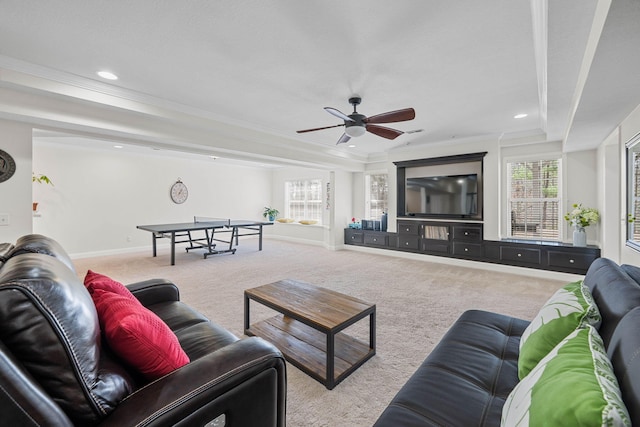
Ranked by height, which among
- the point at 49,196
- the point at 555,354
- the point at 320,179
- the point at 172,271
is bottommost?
the point at 172,271

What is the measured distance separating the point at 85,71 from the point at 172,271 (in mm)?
3227

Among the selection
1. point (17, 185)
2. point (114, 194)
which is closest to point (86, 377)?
point (17, 185)

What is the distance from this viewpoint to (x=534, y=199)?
4828 millimetres

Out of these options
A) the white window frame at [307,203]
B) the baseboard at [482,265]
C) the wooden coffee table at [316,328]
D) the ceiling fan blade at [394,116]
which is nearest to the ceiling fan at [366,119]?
the ceiling fan blade at [394,116]

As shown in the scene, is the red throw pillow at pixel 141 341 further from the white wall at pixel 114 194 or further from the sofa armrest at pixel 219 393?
the white wall at pixel 114 194

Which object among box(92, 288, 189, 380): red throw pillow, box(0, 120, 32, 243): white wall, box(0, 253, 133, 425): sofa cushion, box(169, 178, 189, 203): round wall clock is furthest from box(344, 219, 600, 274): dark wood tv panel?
box(0, 120, 32, 243): white wall

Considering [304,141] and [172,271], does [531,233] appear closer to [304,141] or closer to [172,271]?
[304,141]

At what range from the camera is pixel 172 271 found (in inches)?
189

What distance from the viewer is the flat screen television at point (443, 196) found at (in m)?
5.24

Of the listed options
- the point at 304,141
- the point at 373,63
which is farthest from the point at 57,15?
the point at 304,141

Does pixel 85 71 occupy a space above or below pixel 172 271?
above

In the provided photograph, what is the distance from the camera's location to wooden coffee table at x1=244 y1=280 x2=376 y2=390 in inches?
73.9

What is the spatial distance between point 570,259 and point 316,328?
450 cm

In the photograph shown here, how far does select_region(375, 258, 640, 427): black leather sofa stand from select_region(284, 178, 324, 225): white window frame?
263 inches
